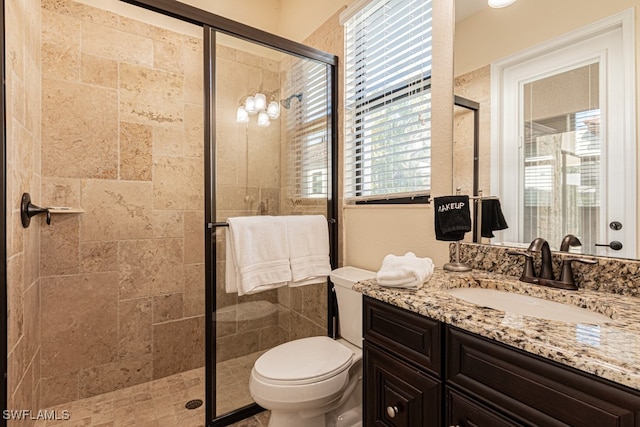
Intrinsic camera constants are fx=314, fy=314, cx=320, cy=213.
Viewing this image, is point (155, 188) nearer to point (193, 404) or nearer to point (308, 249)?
point (308, 249)

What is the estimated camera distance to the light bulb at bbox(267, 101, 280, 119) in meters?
1.88

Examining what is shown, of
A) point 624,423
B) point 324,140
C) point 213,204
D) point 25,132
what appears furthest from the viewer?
point 324,140

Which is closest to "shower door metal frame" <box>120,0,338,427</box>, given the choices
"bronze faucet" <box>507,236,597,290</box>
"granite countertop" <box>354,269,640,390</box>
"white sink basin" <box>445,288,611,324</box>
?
"granite countertop" <box>354,269,640,390</box>

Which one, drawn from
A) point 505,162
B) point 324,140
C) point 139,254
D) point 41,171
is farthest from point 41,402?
point 505,162

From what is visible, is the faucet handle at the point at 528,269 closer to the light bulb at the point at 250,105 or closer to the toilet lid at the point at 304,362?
the toilet lid at the point at 304,362

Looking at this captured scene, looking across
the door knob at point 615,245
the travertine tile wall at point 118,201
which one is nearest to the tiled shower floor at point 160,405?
the travertine tile wall at point 118,201

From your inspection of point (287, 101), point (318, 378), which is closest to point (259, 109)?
point (287, 101)

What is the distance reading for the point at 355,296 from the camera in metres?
1.67

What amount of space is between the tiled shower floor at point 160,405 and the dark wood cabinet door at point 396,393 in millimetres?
938

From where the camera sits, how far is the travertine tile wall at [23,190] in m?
1.22

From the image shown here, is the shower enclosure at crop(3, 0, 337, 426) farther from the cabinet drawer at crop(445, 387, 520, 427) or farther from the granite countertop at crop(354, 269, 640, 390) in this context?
the cabinet drawer at crop(445, 387, 520, 427)

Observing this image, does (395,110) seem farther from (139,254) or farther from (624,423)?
(139,254)

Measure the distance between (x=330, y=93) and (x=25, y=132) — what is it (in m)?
1.66

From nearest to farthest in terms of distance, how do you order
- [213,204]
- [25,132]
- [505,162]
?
[505,162] < [25,132] < [213,204]
